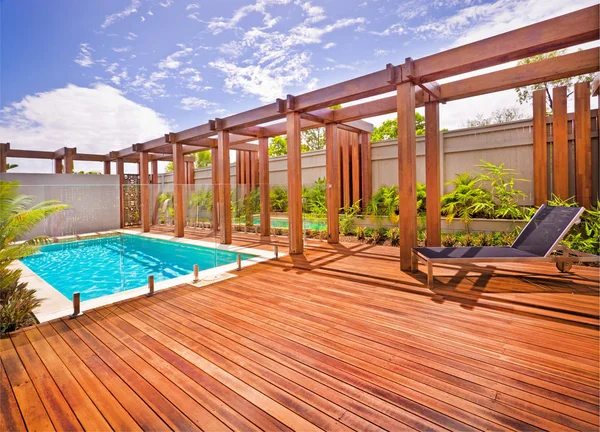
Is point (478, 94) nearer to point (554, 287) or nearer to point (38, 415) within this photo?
point (554, 287)

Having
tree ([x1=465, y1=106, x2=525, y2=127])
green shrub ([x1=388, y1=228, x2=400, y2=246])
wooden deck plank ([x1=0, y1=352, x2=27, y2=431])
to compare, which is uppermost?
tree ([x1=465, y1=106, x2=525, y2=127])

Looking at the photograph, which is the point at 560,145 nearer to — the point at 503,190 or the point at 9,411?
the point at 503,190

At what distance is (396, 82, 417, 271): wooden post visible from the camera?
5.33m

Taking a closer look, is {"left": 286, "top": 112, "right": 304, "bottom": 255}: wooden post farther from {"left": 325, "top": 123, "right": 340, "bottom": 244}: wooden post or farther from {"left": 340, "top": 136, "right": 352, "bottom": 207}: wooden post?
{"left": 340, "top": 136, "right": 352, "bottom": 207}: wooden post

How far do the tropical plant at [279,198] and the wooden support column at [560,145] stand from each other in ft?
21.6

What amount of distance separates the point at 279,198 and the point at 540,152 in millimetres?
6644

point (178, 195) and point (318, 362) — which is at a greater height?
point (178, 195)

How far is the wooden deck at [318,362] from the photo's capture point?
186 centimetres

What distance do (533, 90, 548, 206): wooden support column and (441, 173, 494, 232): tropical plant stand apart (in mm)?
957

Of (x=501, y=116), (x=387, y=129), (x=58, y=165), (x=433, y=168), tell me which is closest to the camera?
(x=433, y=168)

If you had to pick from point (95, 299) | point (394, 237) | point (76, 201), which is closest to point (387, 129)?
point (394, 237)

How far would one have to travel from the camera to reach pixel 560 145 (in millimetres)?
6461

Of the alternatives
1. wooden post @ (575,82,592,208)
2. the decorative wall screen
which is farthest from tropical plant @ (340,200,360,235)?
the decorative wall screen

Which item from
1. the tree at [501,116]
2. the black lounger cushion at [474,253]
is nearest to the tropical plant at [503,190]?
the black lounger cushion at [474,253]
